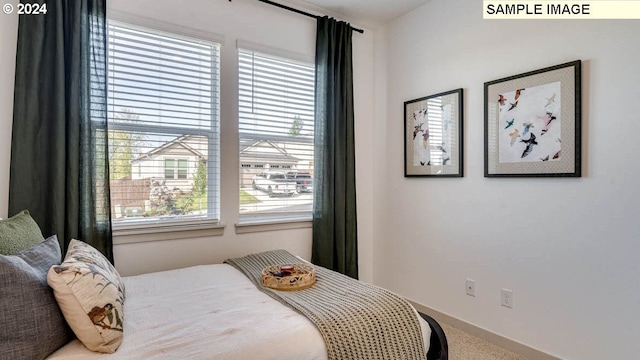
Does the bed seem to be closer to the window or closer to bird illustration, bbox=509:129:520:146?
the window

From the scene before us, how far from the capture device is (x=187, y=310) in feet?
4.84

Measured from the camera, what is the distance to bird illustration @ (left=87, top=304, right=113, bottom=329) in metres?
1.15

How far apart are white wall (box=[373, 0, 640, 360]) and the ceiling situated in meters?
0.11

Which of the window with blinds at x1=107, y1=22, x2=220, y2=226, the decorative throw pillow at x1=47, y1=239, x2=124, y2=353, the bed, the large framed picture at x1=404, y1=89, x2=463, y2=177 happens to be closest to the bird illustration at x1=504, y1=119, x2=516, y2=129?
the large framed picture at x1=404, y1=89, x2=463, y2=177

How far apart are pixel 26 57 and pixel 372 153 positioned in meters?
2.68

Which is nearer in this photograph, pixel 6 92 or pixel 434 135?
pixel 6 92

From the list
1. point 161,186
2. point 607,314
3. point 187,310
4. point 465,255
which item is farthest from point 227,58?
point 607,314

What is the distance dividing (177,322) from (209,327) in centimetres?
15

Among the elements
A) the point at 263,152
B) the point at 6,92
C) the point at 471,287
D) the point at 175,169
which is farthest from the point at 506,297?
the point at 6,92

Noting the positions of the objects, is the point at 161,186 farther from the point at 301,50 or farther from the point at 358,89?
the point at 358,89

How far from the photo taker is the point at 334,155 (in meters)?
3.00

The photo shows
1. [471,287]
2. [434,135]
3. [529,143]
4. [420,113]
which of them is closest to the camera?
[529,143]

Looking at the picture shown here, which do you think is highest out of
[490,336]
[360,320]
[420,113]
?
[420,113]

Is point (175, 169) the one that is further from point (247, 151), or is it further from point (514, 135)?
point (514, 135)
